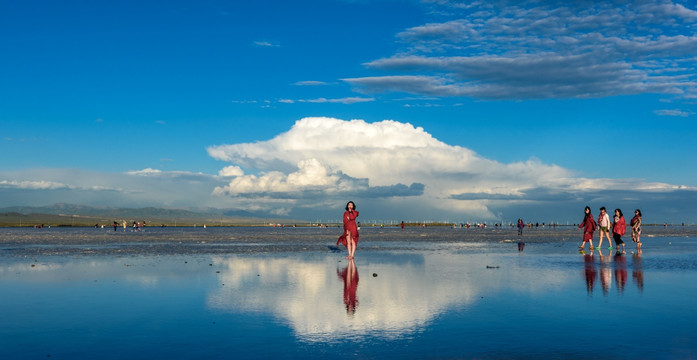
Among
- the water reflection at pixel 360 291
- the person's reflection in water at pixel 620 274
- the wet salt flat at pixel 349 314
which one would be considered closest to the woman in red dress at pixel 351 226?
the water reflection at pixel 360 291

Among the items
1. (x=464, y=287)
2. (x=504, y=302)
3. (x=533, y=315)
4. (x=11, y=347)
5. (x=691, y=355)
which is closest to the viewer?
(x=691, y=355)

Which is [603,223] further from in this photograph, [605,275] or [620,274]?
[605,275]

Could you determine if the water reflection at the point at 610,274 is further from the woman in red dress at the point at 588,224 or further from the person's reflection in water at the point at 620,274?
the woman in red dress at the point at 588,224

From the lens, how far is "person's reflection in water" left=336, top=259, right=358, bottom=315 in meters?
12.2

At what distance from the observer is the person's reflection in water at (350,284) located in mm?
12227

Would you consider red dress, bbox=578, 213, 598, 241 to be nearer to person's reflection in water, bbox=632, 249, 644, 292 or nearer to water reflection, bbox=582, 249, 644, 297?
water reflection, bbox=582, 249, 644, 297

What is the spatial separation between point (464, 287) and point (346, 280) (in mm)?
3437

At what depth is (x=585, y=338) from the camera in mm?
9258

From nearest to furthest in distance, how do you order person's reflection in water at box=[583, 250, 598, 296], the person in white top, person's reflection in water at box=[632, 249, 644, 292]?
person's reflection in water at box=[583, 250, 598, 296] → person's reflection in water at box=[632, 249, 644, 292] → the person in white top

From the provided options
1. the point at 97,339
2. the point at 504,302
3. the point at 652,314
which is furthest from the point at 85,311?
the point at 652,314

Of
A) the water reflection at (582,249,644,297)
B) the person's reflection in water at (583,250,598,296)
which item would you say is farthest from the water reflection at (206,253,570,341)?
the water reflection at (582,249,644,297)

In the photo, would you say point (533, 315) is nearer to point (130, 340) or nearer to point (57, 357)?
point (130, 340)

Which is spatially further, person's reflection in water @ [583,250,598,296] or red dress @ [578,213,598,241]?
red dress @ [578,213,598,241]

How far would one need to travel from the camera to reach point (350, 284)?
1611cm
